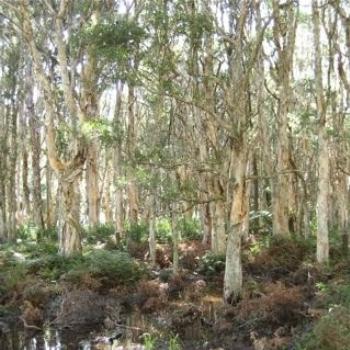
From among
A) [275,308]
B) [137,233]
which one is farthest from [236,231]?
[137,233]

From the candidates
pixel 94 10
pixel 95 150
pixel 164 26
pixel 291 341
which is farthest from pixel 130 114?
pixel 291 341

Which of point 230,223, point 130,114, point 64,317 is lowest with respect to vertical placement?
point 64,317

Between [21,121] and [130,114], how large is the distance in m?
7.05

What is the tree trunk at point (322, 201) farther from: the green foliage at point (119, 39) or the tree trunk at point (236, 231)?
the green foliage at point (119, 39)

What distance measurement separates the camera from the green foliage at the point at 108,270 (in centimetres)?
1399

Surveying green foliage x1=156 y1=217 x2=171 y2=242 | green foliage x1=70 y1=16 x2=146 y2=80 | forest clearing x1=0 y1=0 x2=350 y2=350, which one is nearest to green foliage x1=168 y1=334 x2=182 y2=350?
forest clearing x1=0 y1=0 x2=350 y2=350

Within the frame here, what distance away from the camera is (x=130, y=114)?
2144cm

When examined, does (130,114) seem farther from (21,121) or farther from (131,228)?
(21,121)

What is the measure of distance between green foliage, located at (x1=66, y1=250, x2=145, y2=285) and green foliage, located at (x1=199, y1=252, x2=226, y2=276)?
1.73 m

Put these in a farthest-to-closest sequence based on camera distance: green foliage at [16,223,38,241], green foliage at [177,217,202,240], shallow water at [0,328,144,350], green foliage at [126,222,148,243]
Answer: green foliage at [16,223,38,241] < green foliage at [177,217,202,240] < green foliage at [126,222,148,243] < shallow water at [0,328,144,350]

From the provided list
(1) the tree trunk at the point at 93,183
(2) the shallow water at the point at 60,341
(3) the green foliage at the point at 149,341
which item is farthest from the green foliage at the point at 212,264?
(1) the tree trunk at the point at 93,183

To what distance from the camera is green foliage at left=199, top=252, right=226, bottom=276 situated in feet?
49.8

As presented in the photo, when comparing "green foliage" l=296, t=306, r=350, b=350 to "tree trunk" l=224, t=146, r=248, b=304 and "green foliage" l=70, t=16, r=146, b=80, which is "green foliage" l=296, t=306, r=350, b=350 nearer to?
"tree trunk" l=224, t=146, r=248, b=304

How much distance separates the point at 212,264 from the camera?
1545 cm
